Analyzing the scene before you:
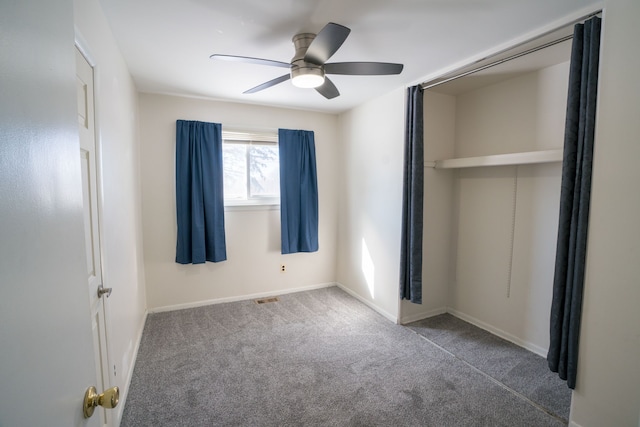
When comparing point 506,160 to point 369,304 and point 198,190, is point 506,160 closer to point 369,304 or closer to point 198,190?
point 369,304

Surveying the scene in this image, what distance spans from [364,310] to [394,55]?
2.69 m

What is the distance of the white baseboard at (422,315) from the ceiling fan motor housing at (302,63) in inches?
101

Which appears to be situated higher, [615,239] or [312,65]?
[312,65]

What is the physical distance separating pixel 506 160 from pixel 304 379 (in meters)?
2.42

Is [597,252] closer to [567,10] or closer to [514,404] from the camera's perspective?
[514,404]

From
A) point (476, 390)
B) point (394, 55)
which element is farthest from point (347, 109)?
point (476, 390)

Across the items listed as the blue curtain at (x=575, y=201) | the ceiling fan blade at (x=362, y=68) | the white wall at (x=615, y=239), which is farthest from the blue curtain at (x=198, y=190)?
the white wall at (x=615, y=239)

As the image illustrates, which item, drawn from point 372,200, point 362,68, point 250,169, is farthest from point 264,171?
point 362,68

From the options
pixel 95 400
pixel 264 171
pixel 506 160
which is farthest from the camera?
pixel 264 171

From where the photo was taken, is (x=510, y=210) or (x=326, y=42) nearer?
(x=326, y=42)

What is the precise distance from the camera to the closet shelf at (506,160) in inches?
88.0

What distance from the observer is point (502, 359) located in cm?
257

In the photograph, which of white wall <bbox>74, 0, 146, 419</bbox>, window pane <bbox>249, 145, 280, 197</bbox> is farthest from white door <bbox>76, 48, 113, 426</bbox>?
window pane <bbox>249, 145, 280, 197</bbox>

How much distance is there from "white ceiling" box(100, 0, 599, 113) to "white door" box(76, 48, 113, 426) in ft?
1.95
